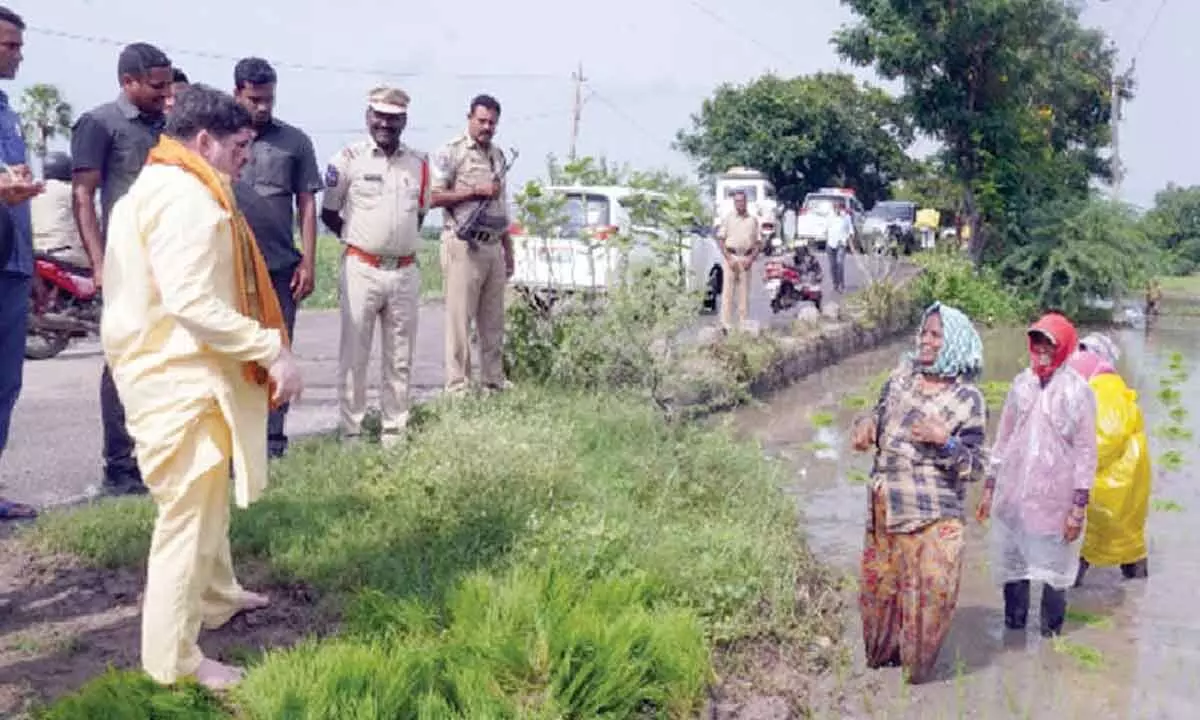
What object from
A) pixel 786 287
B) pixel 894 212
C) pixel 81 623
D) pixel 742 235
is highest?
pixel 894 212

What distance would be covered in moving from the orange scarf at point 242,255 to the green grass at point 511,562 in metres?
0.96

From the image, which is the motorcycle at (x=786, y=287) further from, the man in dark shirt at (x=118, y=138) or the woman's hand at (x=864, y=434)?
the man in dark shirt at (x=118, y=138)

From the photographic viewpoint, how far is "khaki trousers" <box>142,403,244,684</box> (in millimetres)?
3383

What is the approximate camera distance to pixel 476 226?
22.8ft

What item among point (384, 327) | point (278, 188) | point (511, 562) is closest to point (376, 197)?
point (278, 188)

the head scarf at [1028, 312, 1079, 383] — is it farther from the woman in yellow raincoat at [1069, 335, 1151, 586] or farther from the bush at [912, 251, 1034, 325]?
the bush at [912, 251, 1034, 325]

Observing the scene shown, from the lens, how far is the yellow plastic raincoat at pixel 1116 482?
6211mm

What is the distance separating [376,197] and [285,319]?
0.88 meters

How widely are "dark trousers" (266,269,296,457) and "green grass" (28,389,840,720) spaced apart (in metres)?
0.20

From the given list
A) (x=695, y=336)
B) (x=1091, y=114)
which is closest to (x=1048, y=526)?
(x=695, y=336)

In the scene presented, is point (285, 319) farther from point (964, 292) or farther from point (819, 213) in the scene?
point (819, 213)

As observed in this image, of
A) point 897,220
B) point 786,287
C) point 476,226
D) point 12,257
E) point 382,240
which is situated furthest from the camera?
point 897,220

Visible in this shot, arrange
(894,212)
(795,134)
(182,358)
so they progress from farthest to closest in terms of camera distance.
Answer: (795,134) < (894,212) < (182,358)

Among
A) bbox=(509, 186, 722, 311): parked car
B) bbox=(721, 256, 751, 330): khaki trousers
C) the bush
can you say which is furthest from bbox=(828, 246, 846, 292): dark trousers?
bbox=(509, 186, 722, 311): parked car
